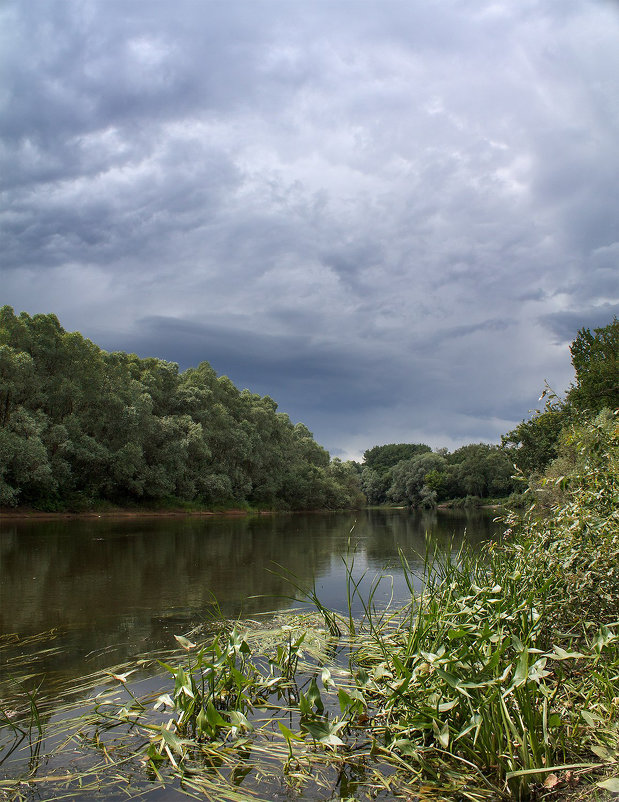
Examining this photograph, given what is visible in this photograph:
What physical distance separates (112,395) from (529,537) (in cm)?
3498

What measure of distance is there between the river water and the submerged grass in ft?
3.08

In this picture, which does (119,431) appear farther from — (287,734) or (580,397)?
(287,734)

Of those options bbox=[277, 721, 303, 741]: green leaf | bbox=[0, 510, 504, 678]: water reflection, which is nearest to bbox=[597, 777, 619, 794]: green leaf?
bbox=[277, 721, 303, 741]: green leaf

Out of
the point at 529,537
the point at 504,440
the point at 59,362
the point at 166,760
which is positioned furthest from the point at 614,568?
the point at 504,440

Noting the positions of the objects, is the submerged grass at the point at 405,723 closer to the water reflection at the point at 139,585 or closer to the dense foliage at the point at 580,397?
the water reflection at the point at 139,585

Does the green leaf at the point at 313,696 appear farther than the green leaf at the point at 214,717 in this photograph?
Yes

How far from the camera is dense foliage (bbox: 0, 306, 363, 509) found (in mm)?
30703

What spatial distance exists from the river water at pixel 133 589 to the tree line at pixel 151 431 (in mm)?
9798

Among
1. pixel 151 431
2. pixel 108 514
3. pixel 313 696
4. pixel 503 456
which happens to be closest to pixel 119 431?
pixel 151 431

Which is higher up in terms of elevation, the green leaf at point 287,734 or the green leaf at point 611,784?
the green leaf at point 611,784

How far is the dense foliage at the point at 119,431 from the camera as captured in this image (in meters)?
30.7

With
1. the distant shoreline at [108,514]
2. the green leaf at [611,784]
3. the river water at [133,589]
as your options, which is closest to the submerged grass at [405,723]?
→ the green leaf at [611,784]

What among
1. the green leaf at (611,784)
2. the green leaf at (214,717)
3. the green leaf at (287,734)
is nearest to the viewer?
the green leaf at (611,784)

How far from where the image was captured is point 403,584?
10.4 meters
